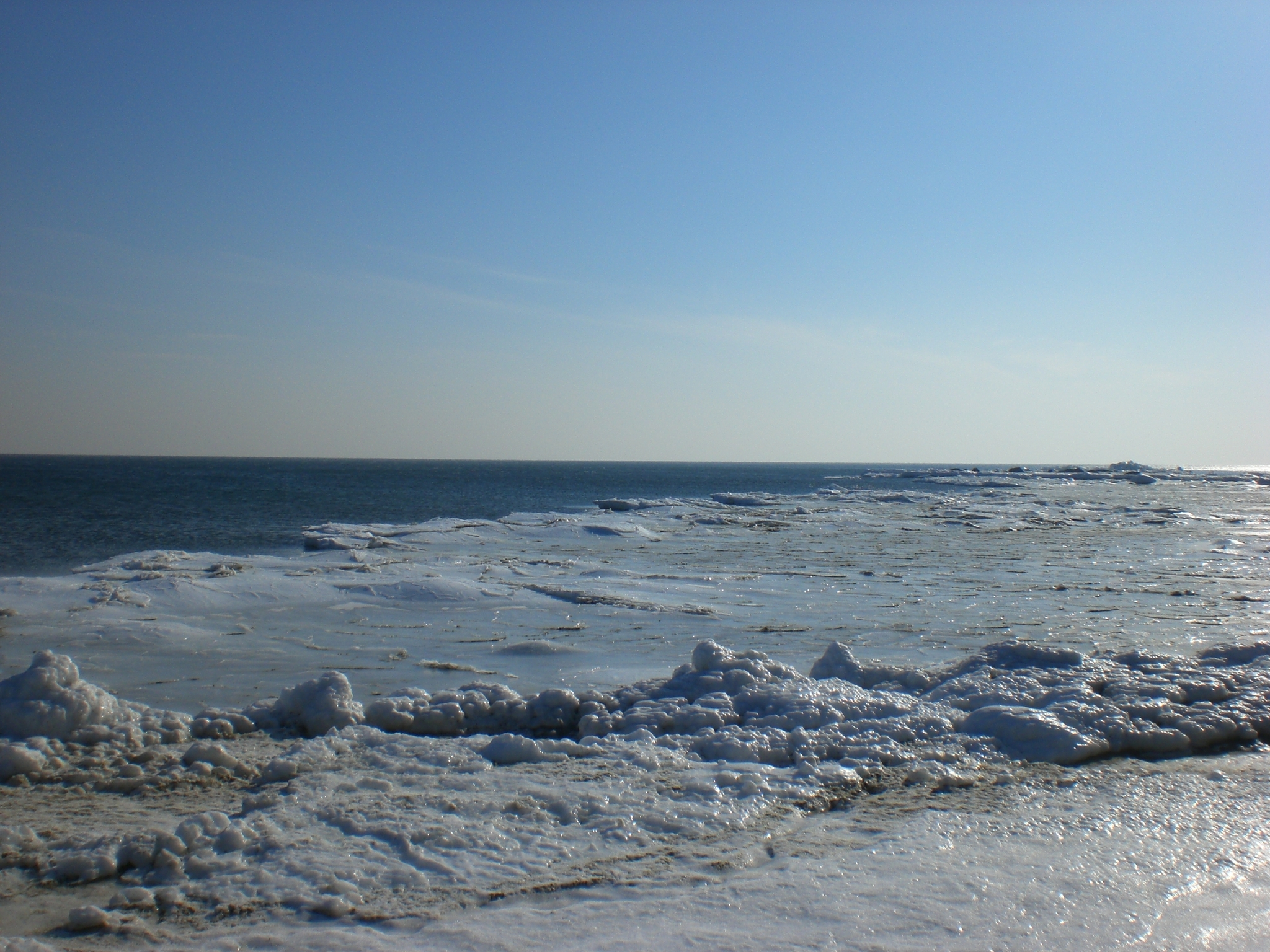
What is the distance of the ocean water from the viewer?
2.76 metres

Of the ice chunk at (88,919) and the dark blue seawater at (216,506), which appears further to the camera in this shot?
the dark blue seawater at (216,506)

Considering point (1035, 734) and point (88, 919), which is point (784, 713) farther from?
point (88, 919)

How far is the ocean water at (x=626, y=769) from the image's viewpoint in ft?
9.04

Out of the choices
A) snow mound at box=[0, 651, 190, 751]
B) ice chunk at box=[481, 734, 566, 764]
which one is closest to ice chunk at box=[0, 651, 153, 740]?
snow mound at box=[0, 651, 190, 751]

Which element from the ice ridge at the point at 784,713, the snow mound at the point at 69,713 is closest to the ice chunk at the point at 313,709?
the ice ridge at the point at 784,713

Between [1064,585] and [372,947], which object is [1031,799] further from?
[1064,585]

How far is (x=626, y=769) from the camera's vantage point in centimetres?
411

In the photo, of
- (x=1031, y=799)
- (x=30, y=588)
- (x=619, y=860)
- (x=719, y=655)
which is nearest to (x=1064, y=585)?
(x=719, y=655)

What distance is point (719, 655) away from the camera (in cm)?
568

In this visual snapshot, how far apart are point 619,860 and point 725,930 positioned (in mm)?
630

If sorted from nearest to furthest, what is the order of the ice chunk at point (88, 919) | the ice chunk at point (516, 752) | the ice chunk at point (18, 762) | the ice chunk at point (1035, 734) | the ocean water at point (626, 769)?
the ice chunk at point (88, 919), the ocean water at point (626, 769), the ice chunk at point (18, 762), the ice chunk at point (516, 752), the ice chunk at point (1035, 734)

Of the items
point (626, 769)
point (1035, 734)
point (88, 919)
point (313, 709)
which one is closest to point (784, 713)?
point (626, 769)

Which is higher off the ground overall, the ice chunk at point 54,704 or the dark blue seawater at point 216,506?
the ice chunk at point 54,704

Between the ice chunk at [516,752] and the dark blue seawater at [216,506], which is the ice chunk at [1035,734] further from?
the dark blue seawater at [216,506]
